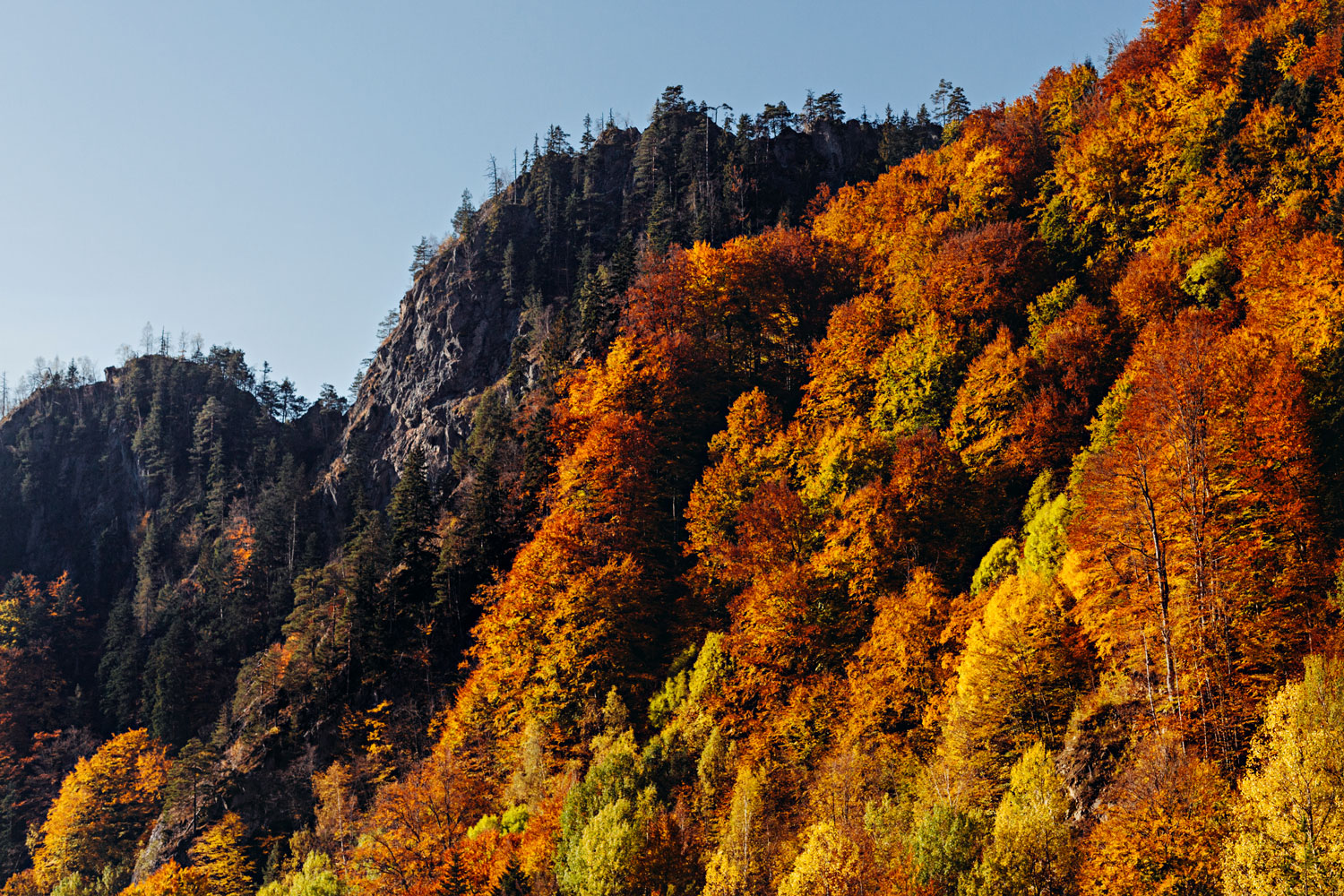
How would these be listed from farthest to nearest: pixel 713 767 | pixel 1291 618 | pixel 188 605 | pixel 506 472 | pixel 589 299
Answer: pixel 188 605 < pixel 589 299 < pixel 506 472 < pixel 713 767 < pixel 1291 618

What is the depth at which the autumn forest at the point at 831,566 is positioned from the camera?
1350 inches

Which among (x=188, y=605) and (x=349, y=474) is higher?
(x=349, y=474)

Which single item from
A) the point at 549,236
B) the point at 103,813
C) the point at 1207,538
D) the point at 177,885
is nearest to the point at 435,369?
the point at 549,236

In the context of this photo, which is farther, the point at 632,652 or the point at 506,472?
the point at 506,472

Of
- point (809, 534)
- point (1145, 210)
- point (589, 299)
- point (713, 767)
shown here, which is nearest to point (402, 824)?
point (713, 767)

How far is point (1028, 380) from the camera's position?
54875 mm

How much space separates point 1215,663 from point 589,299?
63.8m

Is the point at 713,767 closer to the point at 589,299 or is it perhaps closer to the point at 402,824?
the point at 402,824

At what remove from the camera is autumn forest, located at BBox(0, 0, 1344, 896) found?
34.3 metres

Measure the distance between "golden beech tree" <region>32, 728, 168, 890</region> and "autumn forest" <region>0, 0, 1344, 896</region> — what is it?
1.40 feet

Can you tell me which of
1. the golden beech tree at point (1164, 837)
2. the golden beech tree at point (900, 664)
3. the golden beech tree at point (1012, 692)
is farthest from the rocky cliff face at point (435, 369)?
the golden beech tree at point (1164, 837)

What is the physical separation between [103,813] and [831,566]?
252ft

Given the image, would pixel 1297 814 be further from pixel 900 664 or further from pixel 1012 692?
A: pixel 900 664

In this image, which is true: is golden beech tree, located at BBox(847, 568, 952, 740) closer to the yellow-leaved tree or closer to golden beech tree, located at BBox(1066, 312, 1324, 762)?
golden beech tree, located at BBox(1066, 312, 1324, 762)
